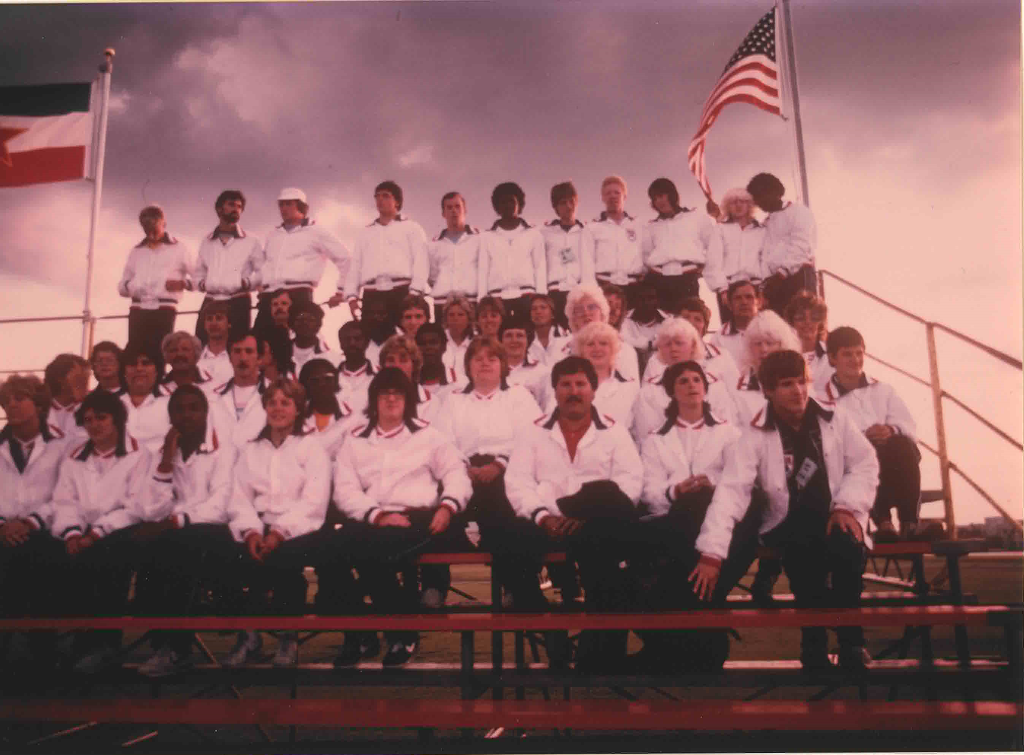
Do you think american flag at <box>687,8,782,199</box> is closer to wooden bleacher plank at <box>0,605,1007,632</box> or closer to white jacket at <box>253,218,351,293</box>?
white jacket at <box>253,218,351,293</box>

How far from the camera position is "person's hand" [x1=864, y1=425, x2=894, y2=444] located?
370 cm

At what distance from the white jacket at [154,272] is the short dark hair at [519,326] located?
2.43 metres

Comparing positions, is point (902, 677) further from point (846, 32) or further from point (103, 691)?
point (103, 691)

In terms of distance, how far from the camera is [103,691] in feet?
14.1

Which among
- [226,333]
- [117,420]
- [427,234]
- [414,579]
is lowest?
[414,579]

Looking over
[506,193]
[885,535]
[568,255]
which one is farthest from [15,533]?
[885,535]

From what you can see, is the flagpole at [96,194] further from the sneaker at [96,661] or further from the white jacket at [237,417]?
the sneaker at [96,661]

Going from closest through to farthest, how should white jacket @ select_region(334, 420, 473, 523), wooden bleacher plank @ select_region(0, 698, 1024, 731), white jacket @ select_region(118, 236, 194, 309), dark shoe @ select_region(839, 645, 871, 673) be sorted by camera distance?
wooden bleacher plank @ select_region(0, 698, 1024, 731)
dark shoe @ select_region(839, 645, 871, 673)
white jacket @ select_region(334, 420, 473, 523)
white jacket @ select_region(118, 236, 194, 309)

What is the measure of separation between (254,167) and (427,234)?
123 centimetres

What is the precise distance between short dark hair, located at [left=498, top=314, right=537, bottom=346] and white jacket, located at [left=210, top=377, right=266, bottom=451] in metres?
1.55

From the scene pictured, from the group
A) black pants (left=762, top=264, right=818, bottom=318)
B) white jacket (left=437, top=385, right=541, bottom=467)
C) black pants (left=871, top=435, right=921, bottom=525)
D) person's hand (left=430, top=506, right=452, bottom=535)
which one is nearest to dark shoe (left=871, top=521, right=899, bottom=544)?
black pants (left=871, top=435, right=921, bottom=525)

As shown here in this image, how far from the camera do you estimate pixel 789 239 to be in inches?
174

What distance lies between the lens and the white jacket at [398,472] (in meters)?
3.47

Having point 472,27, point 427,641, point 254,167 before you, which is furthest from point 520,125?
point 427,641
